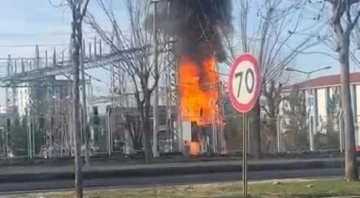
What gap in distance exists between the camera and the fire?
134 feet

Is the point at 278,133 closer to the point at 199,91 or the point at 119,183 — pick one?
the point at 199,91

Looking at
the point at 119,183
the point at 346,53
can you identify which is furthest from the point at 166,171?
the point at 346,53

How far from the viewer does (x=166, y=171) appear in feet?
89.1

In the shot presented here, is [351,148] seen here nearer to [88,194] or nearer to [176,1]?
[88,194]

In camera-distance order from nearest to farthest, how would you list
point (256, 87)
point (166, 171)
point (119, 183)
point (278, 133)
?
1. point (256, 87)
2. point (119, 183)
3. point (166, 171)
4. point (278, 133)

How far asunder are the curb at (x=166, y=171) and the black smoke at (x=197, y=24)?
30.5 feet

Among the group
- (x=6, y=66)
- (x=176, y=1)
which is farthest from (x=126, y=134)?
(x=6, y=66)

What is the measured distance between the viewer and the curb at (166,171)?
25.4 meters

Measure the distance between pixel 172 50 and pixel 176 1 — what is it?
2476 millimetres

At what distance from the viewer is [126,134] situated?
3938cm

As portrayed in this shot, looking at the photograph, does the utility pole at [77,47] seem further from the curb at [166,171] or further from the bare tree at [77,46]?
the curb at [166,171]

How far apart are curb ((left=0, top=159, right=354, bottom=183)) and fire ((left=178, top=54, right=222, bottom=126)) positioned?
10.8 m

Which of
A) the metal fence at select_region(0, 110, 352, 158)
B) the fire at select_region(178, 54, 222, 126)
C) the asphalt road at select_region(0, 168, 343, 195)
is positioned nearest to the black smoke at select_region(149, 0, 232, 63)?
the fire at select_region(178, 54, 222, 126)

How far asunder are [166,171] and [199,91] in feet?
50.1
